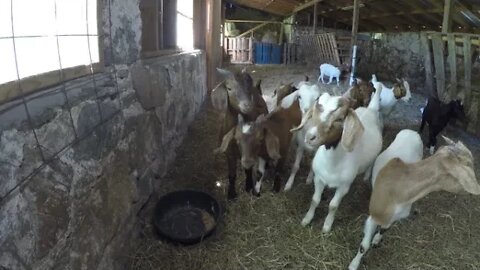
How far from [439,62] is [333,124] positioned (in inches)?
190

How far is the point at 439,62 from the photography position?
6.17 meters

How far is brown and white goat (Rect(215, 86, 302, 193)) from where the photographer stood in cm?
277

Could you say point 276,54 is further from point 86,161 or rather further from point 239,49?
point 86,161

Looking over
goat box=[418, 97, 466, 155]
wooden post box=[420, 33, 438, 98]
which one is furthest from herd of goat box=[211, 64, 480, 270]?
wooden post box=[420, 33, 438, 98]

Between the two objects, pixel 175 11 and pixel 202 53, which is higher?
pixel 175 11

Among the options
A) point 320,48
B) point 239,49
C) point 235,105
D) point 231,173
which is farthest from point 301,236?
point 239,49

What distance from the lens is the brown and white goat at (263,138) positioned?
277cm

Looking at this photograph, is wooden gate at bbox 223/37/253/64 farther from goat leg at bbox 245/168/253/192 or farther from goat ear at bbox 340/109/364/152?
goat ear at bbox 340/109/364/152

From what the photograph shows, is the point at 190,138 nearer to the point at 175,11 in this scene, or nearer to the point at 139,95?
the point at 175,11

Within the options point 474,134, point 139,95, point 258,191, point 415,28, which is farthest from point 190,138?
point 415,28

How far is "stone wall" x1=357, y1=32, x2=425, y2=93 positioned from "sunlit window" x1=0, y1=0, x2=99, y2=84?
862cm

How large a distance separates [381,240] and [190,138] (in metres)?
2.72

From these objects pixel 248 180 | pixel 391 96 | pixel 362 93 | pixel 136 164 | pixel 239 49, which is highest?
pixel 239 49

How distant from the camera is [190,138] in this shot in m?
4.73
